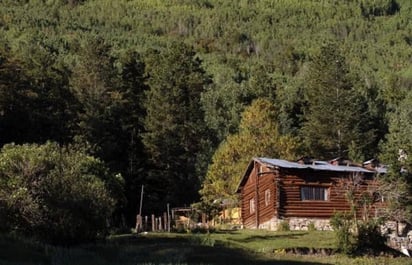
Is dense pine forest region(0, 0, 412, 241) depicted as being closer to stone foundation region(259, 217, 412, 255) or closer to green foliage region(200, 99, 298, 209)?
green foliage region(200, 99, 298, 209)

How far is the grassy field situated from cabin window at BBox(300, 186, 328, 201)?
642 centimetres

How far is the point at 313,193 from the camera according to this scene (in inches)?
1919

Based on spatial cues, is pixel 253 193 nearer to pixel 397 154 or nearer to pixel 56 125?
pixel 397 154

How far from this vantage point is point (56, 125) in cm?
6159

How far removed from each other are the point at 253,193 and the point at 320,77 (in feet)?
79.0

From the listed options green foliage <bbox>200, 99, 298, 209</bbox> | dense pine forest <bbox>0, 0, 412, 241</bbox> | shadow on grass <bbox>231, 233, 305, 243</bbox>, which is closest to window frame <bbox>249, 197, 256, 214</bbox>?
dense pine forest <bbox>0, 0, 412, 241</bbox>

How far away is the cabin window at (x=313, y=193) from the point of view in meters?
48.7

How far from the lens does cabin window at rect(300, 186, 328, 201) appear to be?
48.7m

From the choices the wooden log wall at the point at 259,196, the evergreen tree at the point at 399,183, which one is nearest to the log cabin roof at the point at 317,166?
the wooden log wall at the point at 259,196

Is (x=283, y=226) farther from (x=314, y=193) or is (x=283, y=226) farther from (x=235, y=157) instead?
(x=235, y=157)

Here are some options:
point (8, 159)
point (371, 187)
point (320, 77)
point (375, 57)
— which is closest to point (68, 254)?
point (8, 159)

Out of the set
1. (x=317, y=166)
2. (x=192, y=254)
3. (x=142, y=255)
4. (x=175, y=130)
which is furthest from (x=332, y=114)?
(x=142, y=255)

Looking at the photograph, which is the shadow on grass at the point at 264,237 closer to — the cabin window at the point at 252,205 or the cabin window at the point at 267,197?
the cabin window at the point at 267,197

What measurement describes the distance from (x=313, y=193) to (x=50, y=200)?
2126 cm
